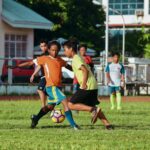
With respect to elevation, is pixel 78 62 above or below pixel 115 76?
above

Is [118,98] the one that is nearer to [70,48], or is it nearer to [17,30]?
[70,48]

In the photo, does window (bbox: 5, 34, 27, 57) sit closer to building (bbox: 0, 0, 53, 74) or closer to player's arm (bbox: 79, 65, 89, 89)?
building (bbox: 0, 0, 53, 74)

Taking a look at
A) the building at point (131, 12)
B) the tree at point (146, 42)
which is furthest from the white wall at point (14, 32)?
the building at point (131, 12)

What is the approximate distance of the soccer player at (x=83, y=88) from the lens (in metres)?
15.2

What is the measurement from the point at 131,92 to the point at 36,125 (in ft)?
97.9

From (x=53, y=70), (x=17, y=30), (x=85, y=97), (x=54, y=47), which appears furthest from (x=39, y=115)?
(x=17, y=30)

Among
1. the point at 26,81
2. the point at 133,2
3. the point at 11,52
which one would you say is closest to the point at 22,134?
the point at 26,81

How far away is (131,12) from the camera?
114 metres

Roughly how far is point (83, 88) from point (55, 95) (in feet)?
2.84

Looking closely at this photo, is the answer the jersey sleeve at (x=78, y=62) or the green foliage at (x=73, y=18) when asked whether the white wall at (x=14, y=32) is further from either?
the jersey sleeve at (x=78, y=62)

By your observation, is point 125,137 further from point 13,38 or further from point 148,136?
point 13,38

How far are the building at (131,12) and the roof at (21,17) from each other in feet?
177

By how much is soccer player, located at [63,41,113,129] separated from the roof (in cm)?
3512

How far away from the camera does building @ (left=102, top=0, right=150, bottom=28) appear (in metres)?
110
